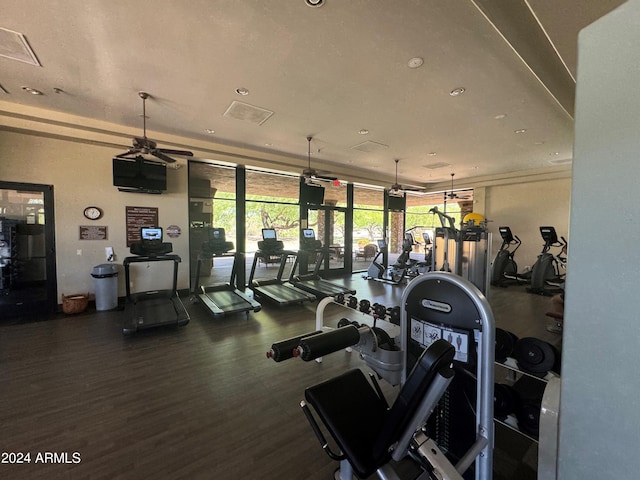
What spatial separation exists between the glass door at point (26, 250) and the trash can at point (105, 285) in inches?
28.1

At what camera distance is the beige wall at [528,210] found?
8.02m

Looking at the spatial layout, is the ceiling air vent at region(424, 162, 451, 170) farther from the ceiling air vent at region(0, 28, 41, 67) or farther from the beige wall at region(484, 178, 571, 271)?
the ceiling air vent at region(0, 28, 41, 67)

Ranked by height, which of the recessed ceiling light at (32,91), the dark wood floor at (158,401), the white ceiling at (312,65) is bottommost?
the dark wood floor at (158,401)

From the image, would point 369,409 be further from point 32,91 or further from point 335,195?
point 335,195

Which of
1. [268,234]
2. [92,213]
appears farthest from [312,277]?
[92,213]

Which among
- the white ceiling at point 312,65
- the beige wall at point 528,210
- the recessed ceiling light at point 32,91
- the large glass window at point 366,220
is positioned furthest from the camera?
the large glass window at point 366,220

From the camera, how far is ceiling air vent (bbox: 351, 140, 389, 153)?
578 cm

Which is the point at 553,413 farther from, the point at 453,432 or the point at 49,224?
the point at 49,224

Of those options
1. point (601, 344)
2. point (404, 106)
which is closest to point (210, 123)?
point (404, 106)

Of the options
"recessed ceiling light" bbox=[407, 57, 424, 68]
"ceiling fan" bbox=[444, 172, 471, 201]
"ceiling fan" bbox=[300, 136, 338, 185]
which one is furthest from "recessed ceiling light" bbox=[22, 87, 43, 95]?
"ceiling fan" bbox=[444, 172, 471, 201]

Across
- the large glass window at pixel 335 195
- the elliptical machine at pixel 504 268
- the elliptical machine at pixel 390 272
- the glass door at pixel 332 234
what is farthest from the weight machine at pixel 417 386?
the elliptical machine at pixel 504 268

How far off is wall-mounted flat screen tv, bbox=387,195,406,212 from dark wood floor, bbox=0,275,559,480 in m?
5.90

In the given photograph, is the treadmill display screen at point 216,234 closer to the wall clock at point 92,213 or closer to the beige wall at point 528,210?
the wall clock at point 92,213

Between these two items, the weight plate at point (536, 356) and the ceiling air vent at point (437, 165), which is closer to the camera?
the weight plate at point (536, 356)
